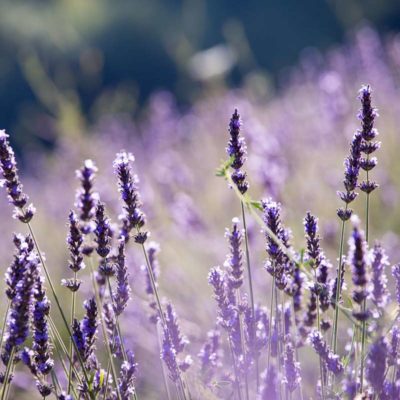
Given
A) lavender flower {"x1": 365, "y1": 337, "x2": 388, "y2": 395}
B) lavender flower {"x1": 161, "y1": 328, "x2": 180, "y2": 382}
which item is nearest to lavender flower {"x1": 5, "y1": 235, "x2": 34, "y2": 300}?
lavender flower {"x1": 161, "y1": 328, "x2": 180, "y2": 382}

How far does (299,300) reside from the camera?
6.06ft

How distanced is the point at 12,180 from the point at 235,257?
24.3 inches

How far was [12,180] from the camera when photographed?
1.63 metres

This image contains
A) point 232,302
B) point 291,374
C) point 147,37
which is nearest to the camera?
point 291,374

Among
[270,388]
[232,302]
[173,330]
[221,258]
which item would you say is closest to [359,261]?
[270,388]

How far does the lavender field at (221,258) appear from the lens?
1515 millimetres

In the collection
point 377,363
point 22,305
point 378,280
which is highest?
point 378,280

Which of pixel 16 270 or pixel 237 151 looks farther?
pixel 237 151

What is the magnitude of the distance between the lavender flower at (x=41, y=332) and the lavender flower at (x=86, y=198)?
0.82 ft

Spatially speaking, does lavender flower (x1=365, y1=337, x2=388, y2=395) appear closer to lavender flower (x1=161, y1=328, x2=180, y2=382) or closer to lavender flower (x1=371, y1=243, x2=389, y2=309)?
lavender flower (x1=371, y1=243, x2=389, y2=309)

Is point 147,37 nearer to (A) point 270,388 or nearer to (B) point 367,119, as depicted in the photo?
(B) point 367,119

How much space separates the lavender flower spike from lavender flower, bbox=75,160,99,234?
0.29 metres

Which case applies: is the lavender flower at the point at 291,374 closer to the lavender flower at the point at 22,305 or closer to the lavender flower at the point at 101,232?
the lavender flower at the point at 101,232

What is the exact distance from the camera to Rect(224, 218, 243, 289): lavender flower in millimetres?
1661
